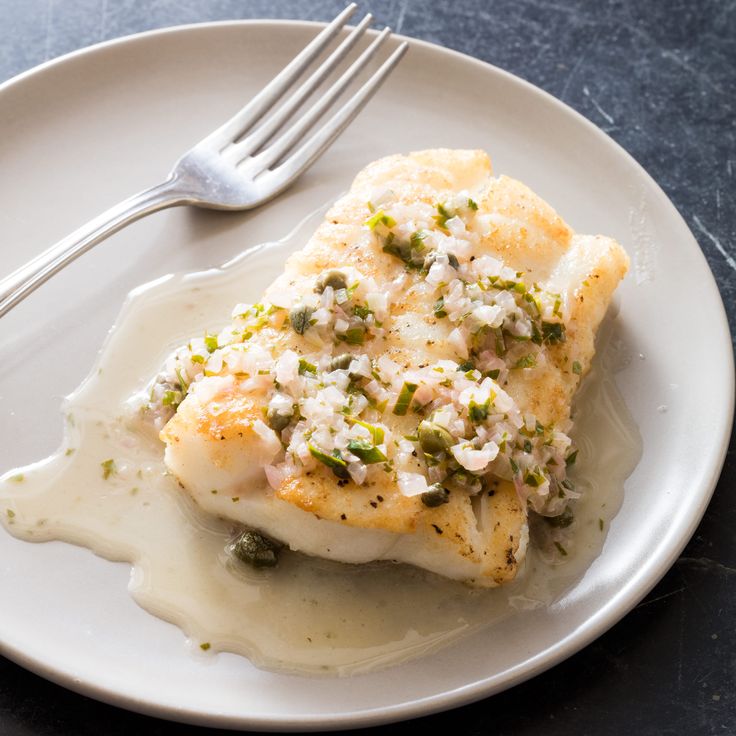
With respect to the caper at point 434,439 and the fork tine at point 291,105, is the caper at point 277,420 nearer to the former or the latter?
the caper at point 434,439

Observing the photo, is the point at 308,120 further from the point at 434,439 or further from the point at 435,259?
the point at 434,439

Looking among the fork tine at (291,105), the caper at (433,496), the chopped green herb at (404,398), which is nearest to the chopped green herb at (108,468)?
the chopped green herb at (404,398)

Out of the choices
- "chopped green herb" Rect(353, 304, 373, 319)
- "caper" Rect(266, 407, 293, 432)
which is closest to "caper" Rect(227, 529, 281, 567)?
"caper" Rect(266, 407, 293, 432)

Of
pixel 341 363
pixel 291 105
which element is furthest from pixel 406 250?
pixel 291 105

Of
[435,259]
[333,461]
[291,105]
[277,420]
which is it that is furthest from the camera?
[291,105]

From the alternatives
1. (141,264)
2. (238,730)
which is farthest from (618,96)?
(238,730)

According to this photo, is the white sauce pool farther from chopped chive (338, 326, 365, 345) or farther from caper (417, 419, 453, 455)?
chopped chive (338, 326, 365, 345)
